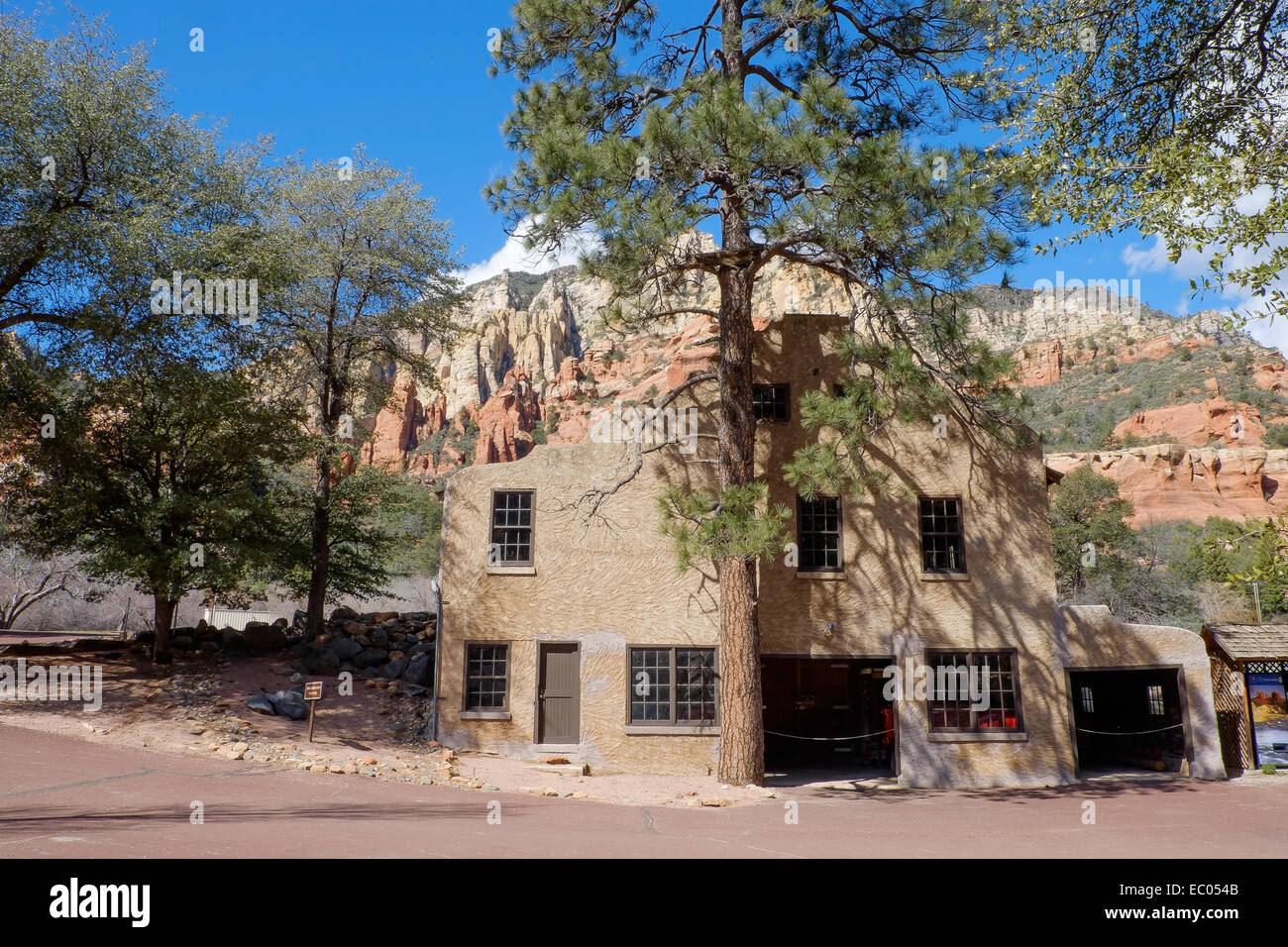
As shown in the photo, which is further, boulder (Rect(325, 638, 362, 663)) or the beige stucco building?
boulder (Rect(325, 638, 362, 663))

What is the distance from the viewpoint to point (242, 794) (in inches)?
445

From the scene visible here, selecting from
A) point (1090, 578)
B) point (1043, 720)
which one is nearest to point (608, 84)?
point (1043, 720)

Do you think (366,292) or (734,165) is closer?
(734,165)

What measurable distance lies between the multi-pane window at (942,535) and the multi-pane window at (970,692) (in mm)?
1878

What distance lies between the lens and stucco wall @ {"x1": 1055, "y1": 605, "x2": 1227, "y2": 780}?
17.0m

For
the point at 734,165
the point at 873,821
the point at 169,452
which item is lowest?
the point at 873,821

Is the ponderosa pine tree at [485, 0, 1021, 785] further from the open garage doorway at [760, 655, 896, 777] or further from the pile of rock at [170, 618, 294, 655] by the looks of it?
the pile of rock at [170, 618, 294, 655]

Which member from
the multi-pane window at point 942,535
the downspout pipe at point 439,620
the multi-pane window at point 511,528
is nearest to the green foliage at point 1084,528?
the multi-pane window at point 942,535

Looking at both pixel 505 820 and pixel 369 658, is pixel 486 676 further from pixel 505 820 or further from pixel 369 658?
pixel 505 820

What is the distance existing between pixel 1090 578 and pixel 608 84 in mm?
35319

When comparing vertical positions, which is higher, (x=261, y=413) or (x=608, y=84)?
(x=608, y=84)

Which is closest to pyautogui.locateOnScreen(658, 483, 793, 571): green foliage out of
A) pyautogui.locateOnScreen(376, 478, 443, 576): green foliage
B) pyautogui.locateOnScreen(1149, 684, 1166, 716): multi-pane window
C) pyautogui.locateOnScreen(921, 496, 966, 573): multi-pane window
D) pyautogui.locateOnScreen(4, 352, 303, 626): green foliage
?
pyautogui.locateOnScreen(921, 496, 966, 573): multi-pane window

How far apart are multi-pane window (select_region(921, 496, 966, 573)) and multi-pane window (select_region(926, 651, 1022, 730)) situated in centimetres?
188

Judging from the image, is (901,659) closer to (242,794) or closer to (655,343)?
(242,794)
